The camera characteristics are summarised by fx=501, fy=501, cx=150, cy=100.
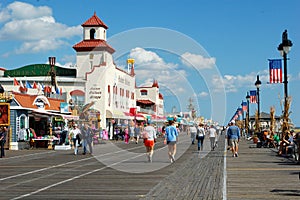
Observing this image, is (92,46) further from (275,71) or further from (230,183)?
(230,183)

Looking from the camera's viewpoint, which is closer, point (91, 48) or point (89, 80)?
point (89, 80)

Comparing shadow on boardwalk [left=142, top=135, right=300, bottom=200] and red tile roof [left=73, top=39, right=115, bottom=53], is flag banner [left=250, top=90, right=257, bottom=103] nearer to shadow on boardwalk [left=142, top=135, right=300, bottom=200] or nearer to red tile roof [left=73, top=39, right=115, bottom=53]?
red tile roof [left=73, top=39, right=115, bottom=53]

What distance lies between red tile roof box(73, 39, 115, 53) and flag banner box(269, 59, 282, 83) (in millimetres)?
38947

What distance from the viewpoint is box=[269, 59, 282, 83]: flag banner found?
1135 inches

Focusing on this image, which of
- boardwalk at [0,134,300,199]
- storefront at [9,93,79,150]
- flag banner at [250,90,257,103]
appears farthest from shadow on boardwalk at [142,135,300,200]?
flag banner at [250,90,257,103]

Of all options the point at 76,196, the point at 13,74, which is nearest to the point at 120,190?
the point at 76,196

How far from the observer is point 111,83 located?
65500mm

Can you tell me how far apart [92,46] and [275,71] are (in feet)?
133

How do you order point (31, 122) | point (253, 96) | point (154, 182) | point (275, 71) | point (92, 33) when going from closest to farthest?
point (154, 182), point (275, 71), point (31, 122), point (253, 96), point (92, 33)

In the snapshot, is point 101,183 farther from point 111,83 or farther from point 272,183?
point 111,83

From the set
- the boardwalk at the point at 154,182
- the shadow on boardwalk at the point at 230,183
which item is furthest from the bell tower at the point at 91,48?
the shadow on boardwalk at the point at 230,183

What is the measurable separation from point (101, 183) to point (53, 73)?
1877 inches

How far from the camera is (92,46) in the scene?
217 feet

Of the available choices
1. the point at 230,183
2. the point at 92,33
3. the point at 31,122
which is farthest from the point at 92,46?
the point at 230,183
